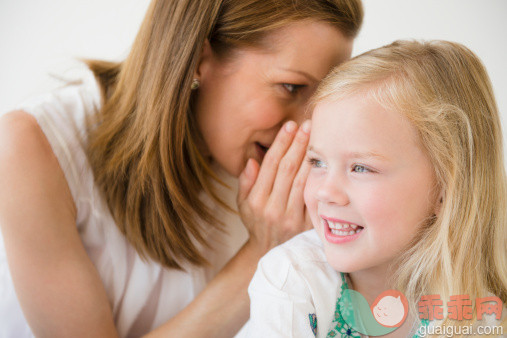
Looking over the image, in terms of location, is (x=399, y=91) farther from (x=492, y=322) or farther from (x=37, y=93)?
(x=37, y=93)

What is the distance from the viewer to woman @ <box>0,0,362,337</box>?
108cm

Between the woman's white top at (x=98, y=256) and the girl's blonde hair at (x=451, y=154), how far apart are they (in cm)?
60

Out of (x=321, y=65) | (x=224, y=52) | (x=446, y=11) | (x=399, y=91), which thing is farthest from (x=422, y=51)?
(x=446, y=11)

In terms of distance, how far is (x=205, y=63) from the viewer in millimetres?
1202

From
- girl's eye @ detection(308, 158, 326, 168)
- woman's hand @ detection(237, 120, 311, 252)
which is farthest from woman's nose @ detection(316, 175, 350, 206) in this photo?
woman's hand @ detection(237, 120, 311, 252)

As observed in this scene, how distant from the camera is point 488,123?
998mm

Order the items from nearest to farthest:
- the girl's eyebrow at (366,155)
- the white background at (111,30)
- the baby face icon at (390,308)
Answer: the girl's eyebrow at (366,155)
the baby face icon at (390,308)
the white background at (111,30)

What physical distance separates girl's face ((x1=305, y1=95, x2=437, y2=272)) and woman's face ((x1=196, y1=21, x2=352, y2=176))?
0.19 meters

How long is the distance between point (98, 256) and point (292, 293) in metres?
0.54

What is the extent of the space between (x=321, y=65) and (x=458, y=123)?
1.11ft

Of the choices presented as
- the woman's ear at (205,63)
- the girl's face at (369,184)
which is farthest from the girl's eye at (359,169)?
the woman's ear at (205,63)

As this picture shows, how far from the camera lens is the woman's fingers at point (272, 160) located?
118cm

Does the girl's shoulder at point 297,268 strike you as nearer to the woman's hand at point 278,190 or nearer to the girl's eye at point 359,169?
the woman's hand at point 278,190

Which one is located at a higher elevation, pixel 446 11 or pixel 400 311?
pixel 446 11
